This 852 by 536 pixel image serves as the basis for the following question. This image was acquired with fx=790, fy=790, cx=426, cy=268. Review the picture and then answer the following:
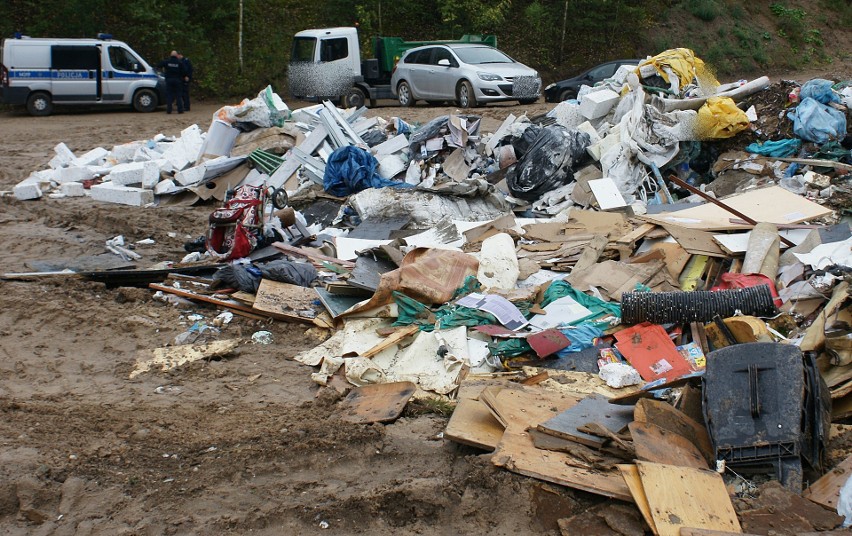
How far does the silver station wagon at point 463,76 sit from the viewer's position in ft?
52.7

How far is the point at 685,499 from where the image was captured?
3.61 meters

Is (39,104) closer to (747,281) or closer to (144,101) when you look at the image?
(144,101)

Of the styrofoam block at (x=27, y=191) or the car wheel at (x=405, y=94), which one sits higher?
the car wheel at (x=405, y=94)

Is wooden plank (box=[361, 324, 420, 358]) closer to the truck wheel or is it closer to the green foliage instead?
the truck wheel

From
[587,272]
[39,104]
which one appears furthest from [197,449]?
[39,104]

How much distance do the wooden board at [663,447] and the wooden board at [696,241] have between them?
3.34m

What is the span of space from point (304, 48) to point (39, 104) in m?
6.57

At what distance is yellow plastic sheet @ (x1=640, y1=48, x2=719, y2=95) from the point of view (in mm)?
11047

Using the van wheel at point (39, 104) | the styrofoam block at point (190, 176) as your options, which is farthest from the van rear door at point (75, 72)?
the styrofoam block at point (190, 176)

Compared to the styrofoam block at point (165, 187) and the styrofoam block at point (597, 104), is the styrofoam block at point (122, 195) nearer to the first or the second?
the styrofoam block at point (165, 187)

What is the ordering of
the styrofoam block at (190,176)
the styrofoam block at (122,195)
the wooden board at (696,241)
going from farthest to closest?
the styrofoam block at (190,176) < the styrofoam block at (122,195) < the wooden board at (696,241)

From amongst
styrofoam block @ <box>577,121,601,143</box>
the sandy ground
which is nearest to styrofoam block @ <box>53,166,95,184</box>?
the sandy ground

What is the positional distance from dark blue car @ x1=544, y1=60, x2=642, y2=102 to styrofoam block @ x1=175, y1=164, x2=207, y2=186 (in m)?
9.11

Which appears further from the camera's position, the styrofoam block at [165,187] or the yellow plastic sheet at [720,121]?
the styrofoam block at [165,187]
